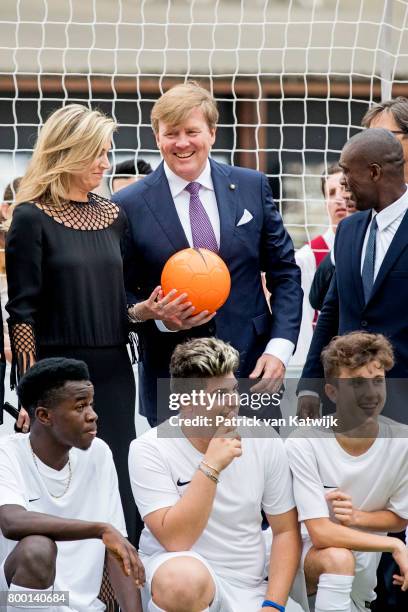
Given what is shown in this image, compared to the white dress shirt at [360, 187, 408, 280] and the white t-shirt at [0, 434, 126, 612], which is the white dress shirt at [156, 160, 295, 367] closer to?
the white dress shirt at [360, 187, 408, 280]

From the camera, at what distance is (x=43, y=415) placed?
14.1 ft

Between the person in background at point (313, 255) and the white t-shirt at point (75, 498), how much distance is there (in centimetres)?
236

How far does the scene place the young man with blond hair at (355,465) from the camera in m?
4.38

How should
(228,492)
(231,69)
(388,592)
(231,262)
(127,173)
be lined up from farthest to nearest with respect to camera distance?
(231,69)
(127,173)
(231,262)
(388,592)
(228,492)

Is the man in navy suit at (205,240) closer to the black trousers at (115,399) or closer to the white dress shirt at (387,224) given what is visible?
the black trousers at (115,399)

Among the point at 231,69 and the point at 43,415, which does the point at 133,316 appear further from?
the point at 231,69

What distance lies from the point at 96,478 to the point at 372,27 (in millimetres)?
6250

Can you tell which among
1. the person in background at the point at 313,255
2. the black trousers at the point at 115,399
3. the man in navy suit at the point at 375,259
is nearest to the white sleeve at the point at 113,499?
the black trousers at the point at 115,399

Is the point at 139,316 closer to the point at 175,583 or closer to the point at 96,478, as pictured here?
the point at 96,478

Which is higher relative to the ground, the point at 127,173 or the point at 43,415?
the point at 127,173

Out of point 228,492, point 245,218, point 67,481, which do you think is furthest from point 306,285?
point 67,481

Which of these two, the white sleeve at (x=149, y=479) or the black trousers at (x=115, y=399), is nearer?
the white sleeve at (x=149, y=479)

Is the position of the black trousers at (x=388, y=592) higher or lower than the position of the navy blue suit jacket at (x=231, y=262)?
lower

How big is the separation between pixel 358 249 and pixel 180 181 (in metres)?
0.78
